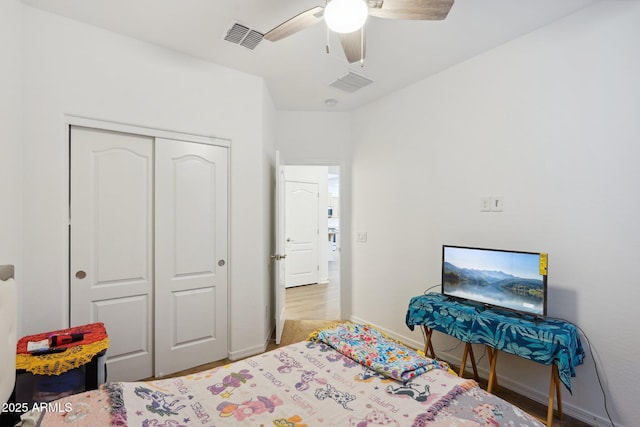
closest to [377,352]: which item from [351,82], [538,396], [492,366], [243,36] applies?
[492,366]

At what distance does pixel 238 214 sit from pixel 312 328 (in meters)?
1.79

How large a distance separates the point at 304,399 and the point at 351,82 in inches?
114

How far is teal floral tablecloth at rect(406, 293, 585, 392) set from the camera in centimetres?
182

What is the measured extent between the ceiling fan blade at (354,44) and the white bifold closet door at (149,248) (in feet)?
5.09

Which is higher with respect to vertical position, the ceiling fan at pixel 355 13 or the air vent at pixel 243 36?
the air vent at pixel 243 36

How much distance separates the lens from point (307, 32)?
233 cm

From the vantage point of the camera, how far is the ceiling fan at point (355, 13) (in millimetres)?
1371

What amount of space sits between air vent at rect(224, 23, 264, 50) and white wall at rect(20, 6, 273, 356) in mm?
500

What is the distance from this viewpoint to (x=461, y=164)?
2814 mm

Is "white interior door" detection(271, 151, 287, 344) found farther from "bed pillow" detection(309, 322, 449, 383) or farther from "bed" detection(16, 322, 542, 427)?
"bed" detection(16, 322, 542, 427)

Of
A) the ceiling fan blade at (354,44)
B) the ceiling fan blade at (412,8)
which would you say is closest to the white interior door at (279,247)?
the ceiling fan blade at (354,44)

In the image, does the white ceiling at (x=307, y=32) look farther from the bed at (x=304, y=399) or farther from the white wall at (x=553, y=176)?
the bed at (x=304, y=399)

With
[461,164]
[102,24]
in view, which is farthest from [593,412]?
[102,24]

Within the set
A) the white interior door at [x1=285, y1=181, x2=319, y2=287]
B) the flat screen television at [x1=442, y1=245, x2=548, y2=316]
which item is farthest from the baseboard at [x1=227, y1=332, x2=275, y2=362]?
the white interior door at [x1=285, y1=181, x2=319, y2=287]
